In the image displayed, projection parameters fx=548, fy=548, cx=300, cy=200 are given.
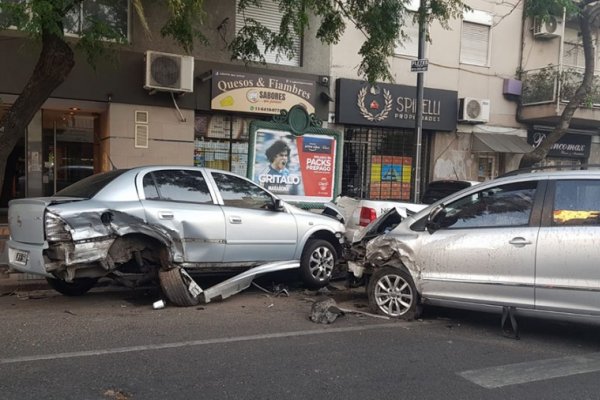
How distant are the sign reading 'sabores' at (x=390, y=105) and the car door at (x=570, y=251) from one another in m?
8.50

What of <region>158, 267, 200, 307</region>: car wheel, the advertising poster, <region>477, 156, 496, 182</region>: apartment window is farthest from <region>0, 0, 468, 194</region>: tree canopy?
<region>477, 156, 496, 182</region>: apartment window

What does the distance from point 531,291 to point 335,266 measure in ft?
11.2

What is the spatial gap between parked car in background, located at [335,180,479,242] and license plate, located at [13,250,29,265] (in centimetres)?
414

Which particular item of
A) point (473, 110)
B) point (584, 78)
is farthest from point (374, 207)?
point (473, 110)

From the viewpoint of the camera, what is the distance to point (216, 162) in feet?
43.3

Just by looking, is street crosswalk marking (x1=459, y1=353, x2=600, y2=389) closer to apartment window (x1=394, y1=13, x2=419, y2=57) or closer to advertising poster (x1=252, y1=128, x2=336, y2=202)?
advertising poster (x1=252, y1=128, x2=336, y2=202)

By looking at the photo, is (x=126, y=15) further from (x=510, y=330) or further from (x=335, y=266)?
(x=510, y=330)

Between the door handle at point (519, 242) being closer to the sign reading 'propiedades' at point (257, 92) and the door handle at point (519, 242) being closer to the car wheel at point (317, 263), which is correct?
the car wheel at point (317, 263)

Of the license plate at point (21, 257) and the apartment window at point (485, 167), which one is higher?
the apartment window at point (485, 167)

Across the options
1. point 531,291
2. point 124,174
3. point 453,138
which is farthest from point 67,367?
point 453,138

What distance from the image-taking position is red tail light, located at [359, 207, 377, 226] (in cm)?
835

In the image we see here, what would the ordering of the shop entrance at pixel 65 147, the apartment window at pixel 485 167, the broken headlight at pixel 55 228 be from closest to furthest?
the broken headlight at pixel 55 228 → the shop entrance at pixel 65 147 → the apartment window at pixel 485 167

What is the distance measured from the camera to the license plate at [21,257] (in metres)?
6.16

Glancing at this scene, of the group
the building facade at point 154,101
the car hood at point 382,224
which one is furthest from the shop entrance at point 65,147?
the car hood at point 382,224
